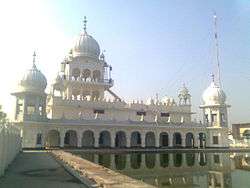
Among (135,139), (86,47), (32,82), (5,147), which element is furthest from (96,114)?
(5,147)

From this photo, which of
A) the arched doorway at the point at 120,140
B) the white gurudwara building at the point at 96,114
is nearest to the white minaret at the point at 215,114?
the white gurudwara building at the point at 96,114

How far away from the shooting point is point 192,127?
1940 inches

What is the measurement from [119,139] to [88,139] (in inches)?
189

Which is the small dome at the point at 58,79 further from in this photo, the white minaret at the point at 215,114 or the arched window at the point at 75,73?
the white minaret at the point at 215,114

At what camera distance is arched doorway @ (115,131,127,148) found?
46.2 metres

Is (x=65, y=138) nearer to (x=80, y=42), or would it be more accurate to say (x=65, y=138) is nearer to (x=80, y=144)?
(x=80, y=144)

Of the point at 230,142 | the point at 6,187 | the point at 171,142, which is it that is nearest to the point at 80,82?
the point at 171,142

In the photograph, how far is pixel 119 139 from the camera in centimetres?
4759

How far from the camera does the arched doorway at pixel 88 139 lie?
4462 cm

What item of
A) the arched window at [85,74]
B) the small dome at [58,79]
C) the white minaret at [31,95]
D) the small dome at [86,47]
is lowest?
the white minaret at [31,95]

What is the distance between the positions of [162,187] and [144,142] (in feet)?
96.0

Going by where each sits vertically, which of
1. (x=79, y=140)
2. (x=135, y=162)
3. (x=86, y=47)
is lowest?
(x=135, y=162)

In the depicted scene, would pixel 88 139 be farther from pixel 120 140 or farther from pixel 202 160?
pixel 202 160

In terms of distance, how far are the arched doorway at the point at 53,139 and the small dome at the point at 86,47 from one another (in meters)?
12.0
